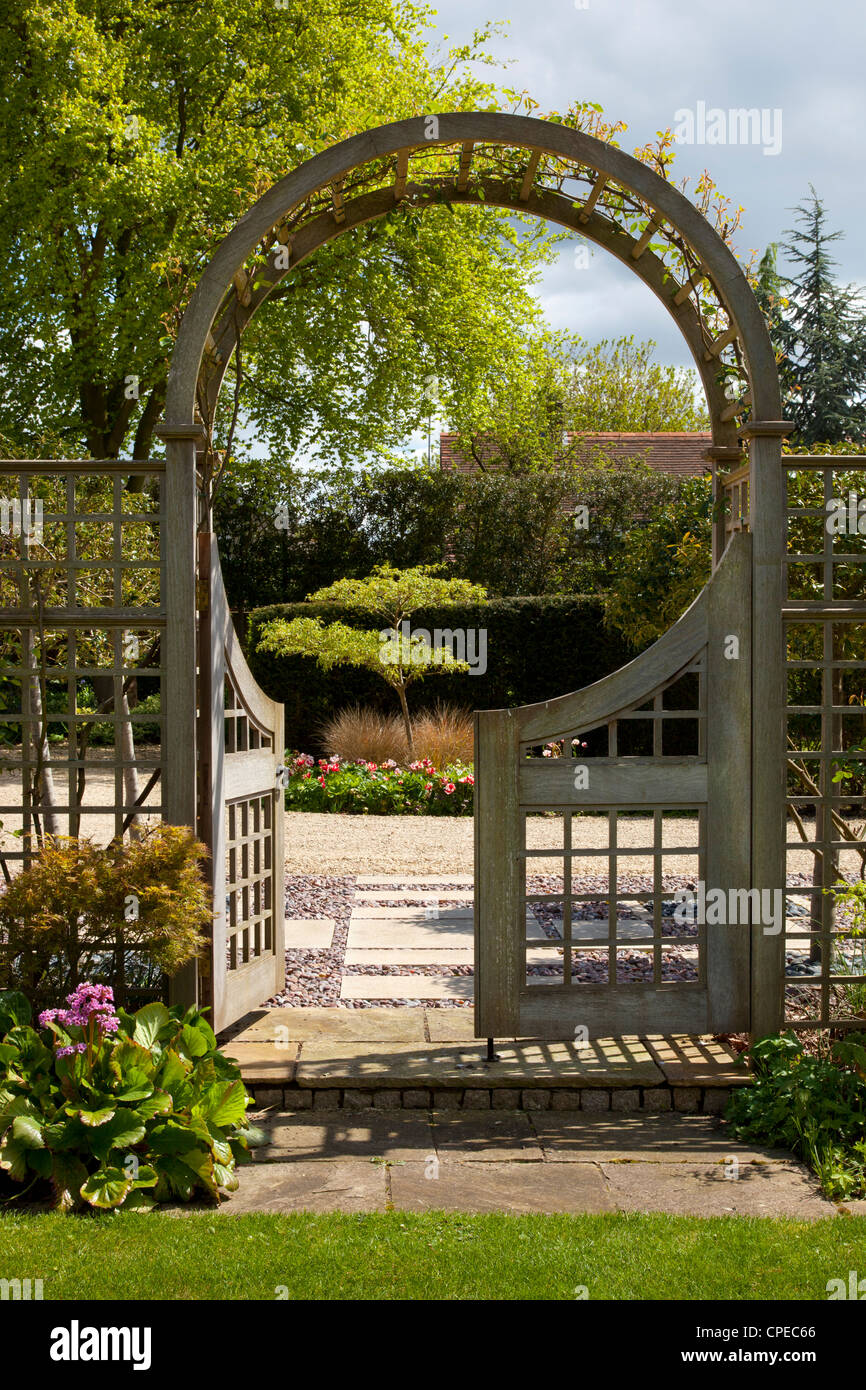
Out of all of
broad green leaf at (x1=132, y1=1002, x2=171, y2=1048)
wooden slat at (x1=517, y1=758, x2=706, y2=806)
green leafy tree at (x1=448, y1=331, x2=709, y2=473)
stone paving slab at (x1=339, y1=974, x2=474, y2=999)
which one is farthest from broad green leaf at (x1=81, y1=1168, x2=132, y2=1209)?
green leafy tree at (x1=448, y1=331, x2=709, y2=473)

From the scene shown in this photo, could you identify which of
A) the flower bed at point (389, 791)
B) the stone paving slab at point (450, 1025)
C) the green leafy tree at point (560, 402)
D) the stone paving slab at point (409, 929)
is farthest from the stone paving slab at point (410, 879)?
the green leafy tree at point (560, 402)

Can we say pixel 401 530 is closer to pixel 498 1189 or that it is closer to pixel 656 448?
pixel 656 448

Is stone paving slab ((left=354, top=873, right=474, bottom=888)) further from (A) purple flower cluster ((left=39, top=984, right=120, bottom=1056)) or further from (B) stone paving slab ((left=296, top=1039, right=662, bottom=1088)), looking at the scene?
(A) purple flower cluster ((left=39, top=984, right=120, bottom=1056))

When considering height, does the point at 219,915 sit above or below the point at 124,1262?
above

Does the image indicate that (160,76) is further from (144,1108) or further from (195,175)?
(144,1108)

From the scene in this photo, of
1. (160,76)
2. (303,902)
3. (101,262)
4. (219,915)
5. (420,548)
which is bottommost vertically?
(303,902)

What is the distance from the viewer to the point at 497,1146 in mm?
3531

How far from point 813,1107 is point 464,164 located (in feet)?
12.3

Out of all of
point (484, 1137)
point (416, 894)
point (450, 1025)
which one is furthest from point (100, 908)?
point (416, 894)

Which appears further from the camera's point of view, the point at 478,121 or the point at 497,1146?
the point at 478,121

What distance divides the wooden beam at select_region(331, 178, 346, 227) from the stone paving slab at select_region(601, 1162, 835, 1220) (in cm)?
367

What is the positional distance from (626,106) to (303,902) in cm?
507
